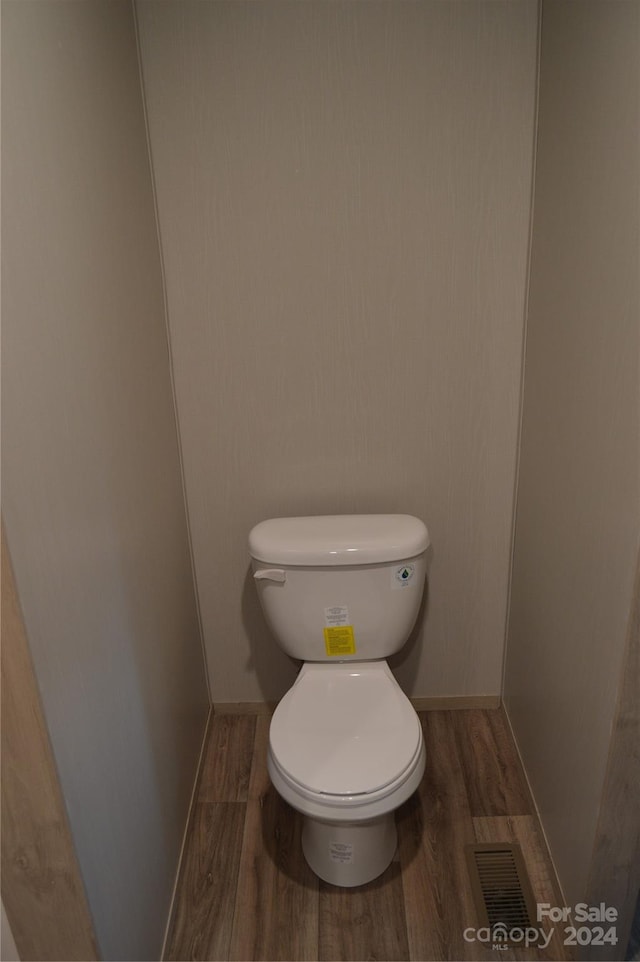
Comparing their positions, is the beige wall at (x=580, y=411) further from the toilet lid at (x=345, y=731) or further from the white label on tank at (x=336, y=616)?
the white label on tank at (x=336, y=616)

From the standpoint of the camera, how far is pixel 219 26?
54.2 inches

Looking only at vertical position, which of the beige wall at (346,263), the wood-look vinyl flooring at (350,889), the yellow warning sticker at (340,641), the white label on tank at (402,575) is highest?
the beige wall at (346,263)

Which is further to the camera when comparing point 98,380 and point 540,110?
point 540,110

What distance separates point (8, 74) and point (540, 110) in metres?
1.16

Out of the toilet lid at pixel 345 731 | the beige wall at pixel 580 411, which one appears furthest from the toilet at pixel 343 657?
the beige wall at pixel 580 411

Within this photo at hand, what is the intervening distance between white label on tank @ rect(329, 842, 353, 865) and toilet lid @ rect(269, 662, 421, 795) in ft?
0.89

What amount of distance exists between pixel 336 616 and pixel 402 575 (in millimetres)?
197

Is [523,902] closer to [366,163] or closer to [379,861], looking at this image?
[379,861]

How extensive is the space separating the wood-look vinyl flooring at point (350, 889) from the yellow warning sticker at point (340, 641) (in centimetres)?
47

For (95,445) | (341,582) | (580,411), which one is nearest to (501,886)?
(341,582)

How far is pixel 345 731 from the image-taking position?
1354mm

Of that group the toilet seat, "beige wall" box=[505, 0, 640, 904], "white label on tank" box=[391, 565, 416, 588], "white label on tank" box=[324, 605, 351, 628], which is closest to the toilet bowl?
the toilet seat

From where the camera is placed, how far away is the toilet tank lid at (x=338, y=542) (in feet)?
4.91

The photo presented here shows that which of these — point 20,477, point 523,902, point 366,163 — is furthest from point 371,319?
point 523,902
